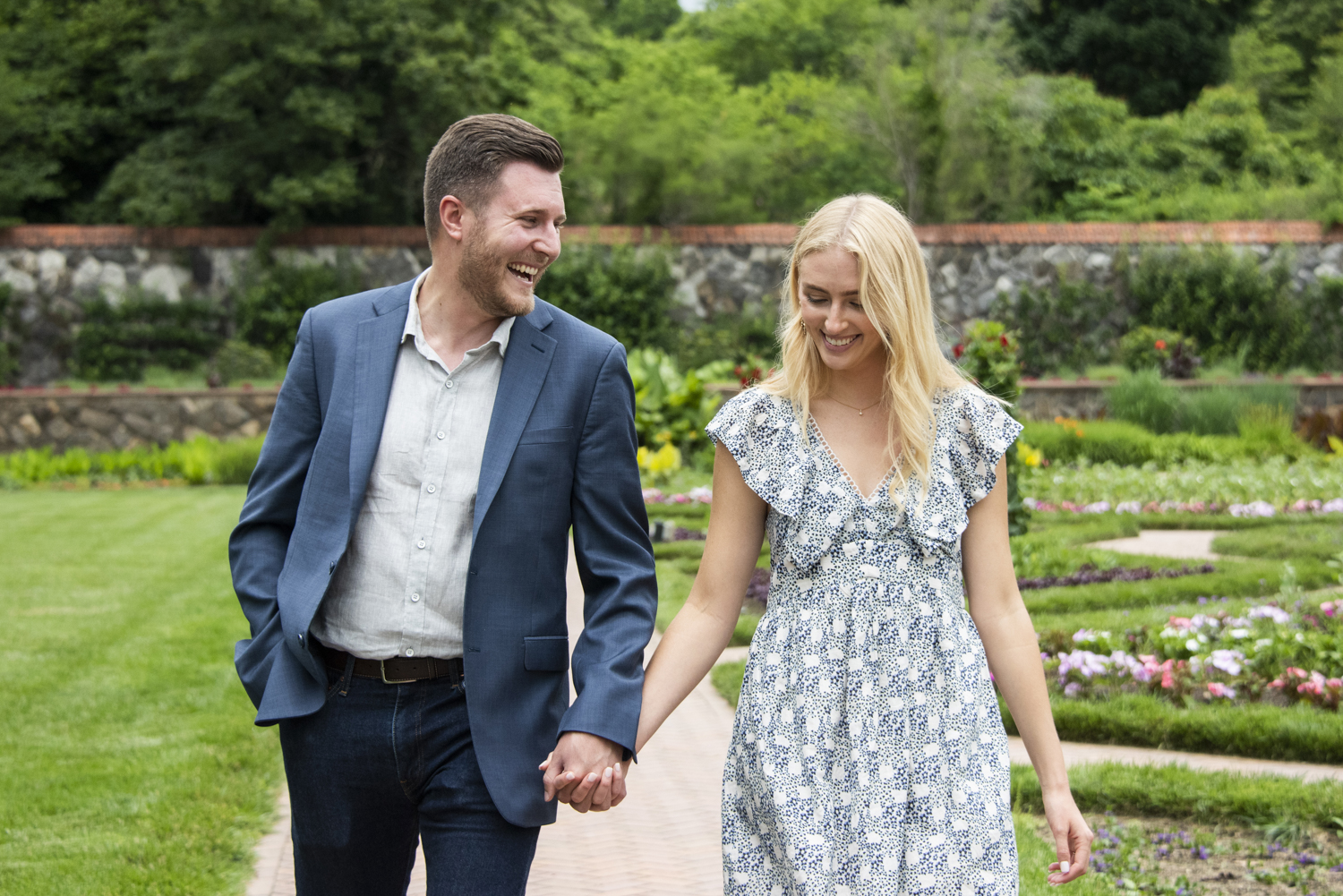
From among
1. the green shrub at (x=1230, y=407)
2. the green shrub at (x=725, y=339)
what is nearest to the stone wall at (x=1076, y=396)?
the green shrub at (x=1230, y=407)

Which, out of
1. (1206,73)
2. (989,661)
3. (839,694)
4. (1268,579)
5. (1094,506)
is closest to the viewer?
(839,694)

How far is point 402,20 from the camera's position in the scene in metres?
19.5

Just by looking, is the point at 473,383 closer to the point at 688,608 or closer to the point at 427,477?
the point at 427,477

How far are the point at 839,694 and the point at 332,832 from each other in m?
0.98

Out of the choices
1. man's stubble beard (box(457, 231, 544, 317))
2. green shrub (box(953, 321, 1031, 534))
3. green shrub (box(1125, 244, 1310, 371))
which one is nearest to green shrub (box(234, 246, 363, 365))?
green shrub (box(1125, 244, 1310, 371))

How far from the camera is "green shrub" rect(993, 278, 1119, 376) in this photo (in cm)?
1958

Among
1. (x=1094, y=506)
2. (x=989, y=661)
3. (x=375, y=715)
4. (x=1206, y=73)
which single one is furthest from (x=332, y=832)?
(x=1206, y=73)

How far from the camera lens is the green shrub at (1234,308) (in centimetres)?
1878

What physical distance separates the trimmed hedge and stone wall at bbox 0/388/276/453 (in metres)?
13.9

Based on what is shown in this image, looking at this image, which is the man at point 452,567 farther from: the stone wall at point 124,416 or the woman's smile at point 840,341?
the stone wall at point 124,416

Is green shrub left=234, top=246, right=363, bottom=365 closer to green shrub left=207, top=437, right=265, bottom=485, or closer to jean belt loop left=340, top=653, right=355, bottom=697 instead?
green shrub left=207, top=437, right=265, bottom=485

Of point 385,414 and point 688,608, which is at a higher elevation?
point 385,414

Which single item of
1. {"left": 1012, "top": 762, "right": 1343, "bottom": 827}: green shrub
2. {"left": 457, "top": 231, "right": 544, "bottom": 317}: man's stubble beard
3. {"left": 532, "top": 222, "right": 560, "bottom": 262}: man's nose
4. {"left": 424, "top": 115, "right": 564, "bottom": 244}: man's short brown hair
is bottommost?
{"left": 1012, "top": 762, "right": 1343, "bottom": 827}: green shrub

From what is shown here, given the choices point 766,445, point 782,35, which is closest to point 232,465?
point 766,445
